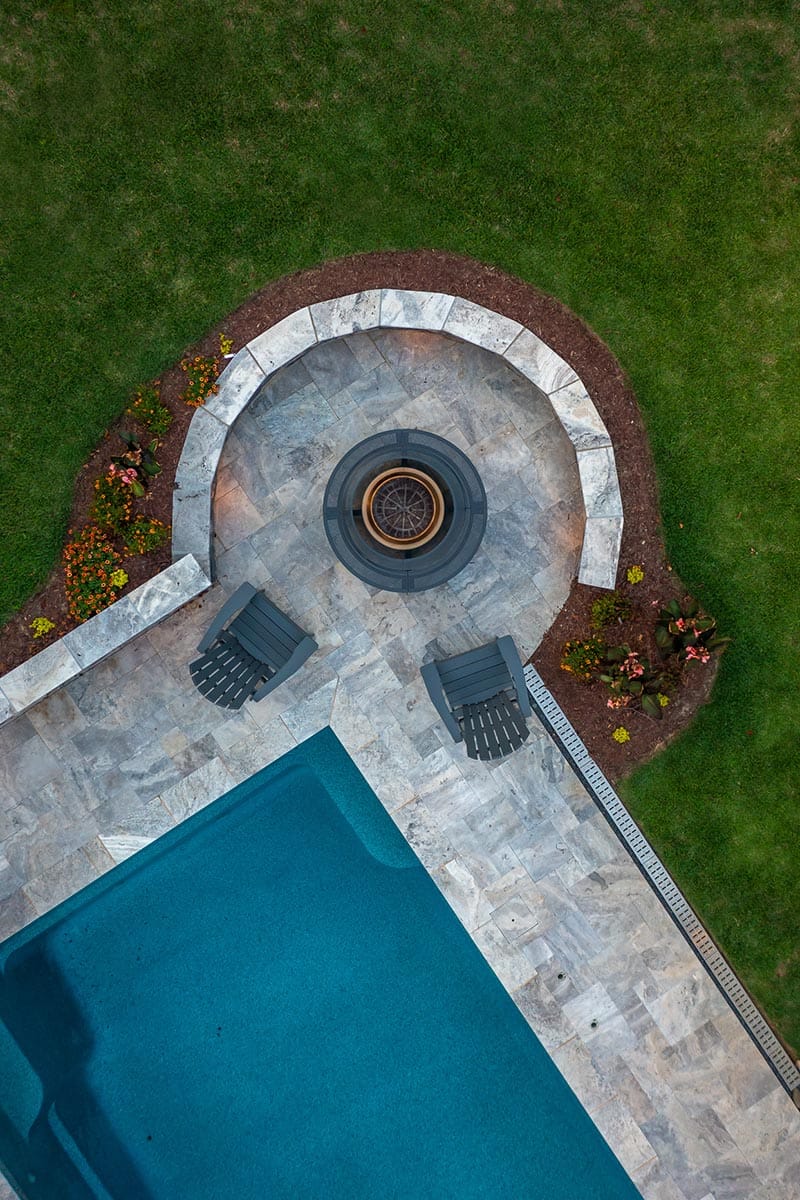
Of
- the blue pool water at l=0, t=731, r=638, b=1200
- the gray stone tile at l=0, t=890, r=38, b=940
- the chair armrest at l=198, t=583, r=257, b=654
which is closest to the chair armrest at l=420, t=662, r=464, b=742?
the blue pool water at l=0, t=731, r=638, b=1200

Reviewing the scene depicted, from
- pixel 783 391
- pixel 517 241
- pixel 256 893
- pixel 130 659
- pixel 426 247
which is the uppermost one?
pixel 426 247

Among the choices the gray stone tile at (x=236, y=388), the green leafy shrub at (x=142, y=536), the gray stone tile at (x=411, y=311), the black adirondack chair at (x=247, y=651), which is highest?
the gray stone tile at (x=236, y=388)

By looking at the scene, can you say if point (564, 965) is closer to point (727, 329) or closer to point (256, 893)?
point (256, 893)

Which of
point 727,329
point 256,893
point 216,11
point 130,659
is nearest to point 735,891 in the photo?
point 256,893

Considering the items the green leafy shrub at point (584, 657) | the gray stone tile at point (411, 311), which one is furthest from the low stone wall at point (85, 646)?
the green leafy shrub at point (584, 657)

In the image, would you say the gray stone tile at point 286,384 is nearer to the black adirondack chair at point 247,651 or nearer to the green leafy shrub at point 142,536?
the green leafy shrub at point 142,536

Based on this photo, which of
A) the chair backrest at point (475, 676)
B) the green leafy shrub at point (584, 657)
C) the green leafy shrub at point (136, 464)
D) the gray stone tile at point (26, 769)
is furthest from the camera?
the gray stone tile at point (26, 769)

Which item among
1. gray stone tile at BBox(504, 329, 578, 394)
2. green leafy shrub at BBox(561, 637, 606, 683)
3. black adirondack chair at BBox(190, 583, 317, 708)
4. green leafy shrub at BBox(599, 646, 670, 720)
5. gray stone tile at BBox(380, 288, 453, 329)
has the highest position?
gray stone tile at BBox(380, 288, 453, 329)

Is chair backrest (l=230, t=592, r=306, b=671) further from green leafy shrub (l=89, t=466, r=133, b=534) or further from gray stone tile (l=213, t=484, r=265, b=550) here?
green leafy shrub (l=89, t=466, r=133, b=534)
